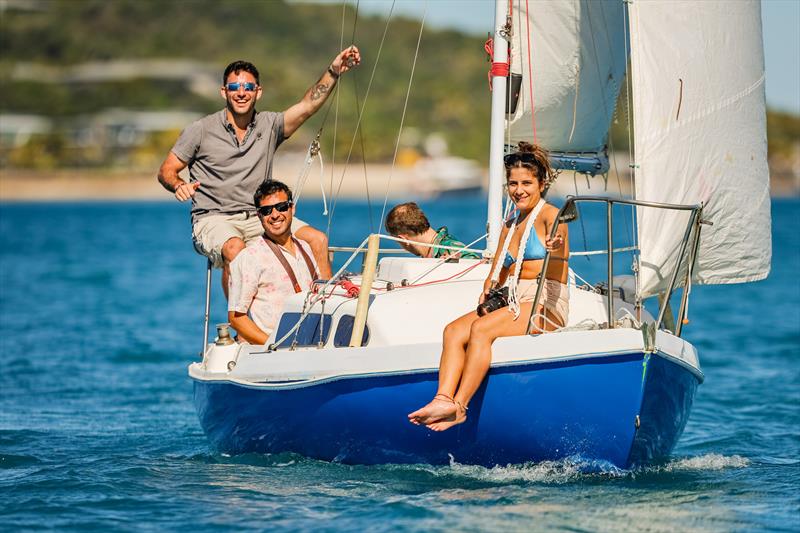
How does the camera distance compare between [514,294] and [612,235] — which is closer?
[612,235]

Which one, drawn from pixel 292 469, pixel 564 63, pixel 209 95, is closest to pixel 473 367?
Result: pixel 292 469

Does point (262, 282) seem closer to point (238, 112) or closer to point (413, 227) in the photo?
point (413, 227)

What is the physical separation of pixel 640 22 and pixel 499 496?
3.53 metres

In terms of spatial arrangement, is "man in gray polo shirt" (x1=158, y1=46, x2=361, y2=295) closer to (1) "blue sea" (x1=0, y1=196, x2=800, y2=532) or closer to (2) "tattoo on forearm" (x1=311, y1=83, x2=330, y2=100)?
(2) "tattoo on forearm" (x1=311, y1=83, x2=330, y2=100)

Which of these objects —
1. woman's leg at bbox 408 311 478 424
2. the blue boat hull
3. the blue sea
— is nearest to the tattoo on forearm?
the blue sea

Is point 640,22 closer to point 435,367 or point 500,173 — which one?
point 500,173

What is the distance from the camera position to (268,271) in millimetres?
10797

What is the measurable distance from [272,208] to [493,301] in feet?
7.10

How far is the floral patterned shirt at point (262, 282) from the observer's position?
35.1 ft

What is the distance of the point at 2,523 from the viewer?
30.1ft

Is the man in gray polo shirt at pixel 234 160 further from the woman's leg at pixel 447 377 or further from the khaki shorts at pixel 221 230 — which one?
the woman's leg at pixel 447 377

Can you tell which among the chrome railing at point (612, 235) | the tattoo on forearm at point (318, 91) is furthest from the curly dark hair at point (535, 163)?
the tattoo on forearm at point (318, 91)

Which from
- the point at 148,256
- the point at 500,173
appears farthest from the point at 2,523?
the point at 148,256

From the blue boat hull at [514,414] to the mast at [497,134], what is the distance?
2.05 m
